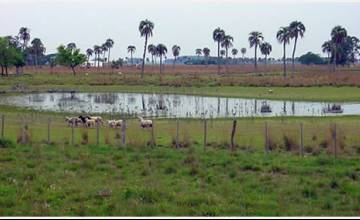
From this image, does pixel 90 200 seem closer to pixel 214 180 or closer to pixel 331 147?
pixel 214 180

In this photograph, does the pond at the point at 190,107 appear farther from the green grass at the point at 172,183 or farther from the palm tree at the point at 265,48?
the palm tree at the point at 265,48

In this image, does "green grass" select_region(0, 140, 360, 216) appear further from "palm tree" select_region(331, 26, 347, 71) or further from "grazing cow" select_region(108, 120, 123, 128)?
"palm tree" select_region(331, 26, 347, 71)

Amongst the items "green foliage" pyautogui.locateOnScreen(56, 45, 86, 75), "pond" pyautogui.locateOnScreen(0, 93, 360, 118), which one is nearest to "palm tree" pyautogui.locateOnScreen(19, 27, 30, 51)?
"green foliage" pyautogui.locateOnScreen(56, 45, 86, 75)

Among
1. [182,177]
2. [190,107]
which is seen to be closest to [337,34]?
[190,107]

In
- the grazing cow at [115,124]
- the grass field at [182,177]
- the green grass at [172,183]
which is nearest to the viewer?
the green grass at [172,183]

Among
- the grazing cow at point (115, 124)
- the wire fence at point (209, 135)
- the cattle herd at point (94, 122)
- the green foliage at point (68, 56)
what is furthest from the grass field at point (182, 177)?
the green foliage at point (68, 56)

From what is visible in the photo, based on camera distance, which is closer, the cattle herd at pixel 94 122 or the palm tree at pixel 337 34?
the cattle herd at pixel 94 122

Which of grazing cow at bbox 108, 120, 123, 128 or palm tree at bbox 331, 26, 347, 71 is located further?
palm tree at bbox 331, 26, 347, 71

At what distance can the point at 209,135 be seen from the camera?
3206 cm

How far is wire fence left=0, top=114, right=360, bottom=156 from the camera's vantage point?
25453 mm

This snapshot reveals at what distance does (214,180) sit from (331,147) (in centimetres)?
1060

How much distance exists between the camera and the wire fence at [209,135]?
2545cm

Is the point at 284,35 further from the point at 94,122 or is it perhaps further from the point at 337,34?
the point at 94,122

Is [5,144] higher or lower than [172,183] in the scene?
higher
